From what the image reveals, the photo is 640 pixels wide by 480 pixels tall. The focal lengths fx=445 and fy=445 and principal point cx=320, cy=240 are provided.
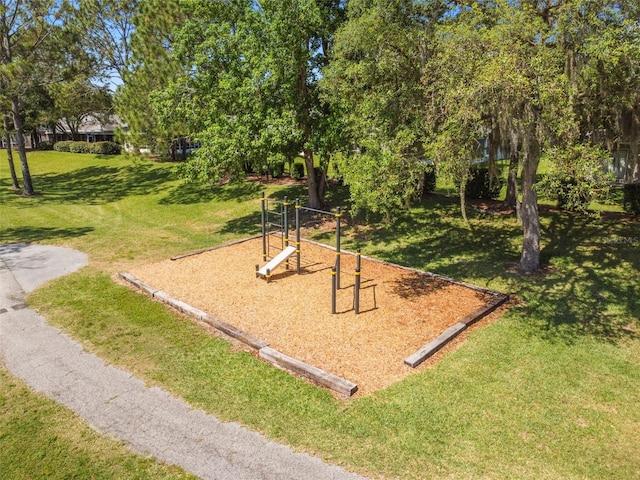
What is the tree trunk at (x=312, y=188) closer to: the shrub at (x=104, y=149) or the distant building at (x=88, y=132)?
the shrub at (x=104, y=149)

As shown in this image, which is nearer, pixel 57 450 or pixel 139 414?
pixel 57 450

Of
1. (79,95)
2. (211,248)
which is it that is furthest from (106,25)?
(211,248)

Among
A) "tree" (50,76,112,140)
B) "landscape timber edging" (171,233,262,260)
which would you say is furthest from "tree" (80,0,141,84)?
"landscape timber edging" (171,233,262,260)

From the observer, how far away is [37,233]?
16.1 meters

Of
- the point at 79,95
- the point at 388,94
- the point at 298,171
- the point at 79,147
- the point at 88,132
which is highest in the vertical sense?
the point at 79,95

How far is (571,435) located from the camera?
5.61 m

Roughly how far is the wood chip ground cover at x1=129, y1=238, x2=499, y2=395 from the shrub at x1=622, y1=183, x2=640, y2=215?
7930 millimetres

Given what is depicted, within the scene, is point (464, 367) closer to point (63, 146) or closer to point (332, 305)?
point (332, 305)

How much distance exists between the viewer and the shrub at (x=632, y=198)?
1407 centimetres

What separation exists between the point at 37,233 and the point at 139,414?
12954 mm

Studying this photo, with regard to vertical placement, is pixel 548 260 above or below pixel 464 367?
above

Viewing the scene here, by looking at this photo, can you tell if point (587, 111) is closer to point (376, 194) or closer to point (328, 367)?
point (376, 194)

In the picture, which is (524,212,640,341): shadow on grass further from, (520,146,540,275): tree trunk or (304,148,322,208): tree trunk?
(304,148,322,208): tree trunk

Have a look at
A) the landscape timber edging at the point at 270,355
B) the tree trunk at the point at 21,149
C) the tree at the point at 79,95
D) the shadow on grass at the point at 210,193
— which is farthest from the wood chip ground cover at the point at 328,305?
the tree at the point at 79,95
